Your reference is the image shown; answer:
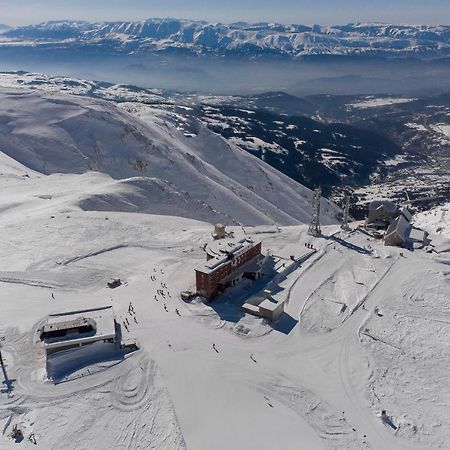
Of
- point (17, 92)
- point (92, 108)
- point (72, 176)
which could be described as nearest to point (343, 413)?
point (72, 176)

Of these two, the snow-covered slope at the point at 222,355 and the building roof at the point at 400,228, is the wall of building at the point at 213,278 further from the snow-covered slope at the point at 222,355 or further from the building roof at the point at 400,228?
the building roof at the point at 400,228

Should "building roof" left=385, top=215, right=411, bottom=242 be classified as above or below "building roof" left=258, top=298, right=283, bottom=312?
below

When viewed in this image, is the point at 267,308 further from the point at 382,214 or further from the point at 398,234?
the point at 382,214

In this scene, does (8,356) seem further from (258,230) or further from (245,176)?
(245,176)

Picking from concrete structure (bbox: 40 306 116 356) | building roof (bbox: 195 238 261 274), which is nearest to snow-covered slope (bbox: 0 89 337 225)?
building roof (bbox: 195 238 261 274)

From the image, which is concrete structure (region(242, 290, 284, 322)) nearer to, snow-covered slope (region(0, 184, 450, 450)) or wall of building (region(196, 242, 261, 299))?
snow-covered slope (region(0, 184, 450, 450))

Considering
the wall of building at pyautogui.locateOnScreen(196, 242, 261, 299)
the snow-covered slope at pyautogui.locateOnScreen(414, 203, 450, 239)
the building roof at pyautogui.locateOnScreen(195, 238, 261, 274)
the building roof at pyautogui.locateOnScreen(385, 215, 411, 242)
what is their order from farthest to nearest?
the snow-covered slope at pyautogui.locateOnScreen(414, 203, 450, 239) < the building roof at pyautogui.locateOnScreen(385, 215, 411, 242) < the building roof at pyautogui.locateOnScreen(195, 238, 261, 274) < the wall of building at pyautogui.locateOnScreen(196, 242, 261, 299)
